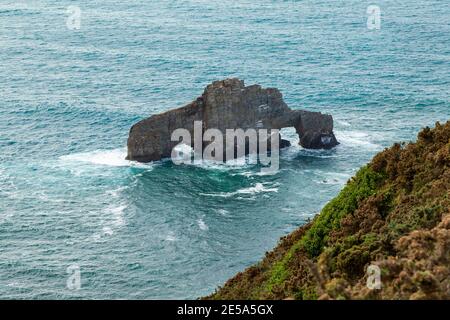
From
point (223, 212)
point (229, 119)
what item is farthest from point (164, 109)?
point (223, 212)

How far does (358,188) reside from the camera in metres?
52.1

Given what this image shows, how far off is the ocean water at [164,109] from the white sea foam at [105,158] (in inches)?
13.7

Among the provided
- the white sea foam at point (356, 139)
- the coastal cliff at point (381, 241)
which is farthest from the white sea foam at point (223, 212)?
the coastal cliff at point (381, 241)

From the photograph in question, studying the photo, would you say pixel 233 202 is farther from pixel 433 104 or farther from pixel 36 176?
pixel 433 104

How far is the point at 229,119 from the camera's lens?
A: 116812 millimetres

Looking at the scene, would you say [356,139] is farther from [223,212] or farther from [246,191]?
[223,212]

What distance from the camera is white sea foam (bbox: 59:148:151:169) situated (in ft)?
373

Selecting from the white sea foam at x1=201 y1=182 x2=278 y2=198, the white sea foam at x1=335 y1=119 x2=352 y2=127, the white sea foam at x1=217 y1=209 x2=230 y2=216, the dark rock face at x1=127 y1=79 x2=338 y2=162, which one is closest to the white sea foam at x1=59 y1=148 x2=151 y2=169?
the dark rock face at x1=127 y1=79 x2=338 y2=162

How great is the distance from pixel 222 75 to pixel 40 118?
1348 inches

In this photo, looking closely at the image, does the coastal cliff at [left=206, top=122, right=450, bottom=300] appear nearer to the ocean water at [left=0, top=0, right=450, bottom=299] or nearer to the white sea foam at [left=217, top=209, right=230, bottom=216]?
the ocean water at [left=0, top=0, right=450, bottom=299]

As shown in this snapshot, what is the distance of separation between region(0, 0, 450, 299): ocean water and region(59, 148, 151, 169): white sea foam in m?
0.35
